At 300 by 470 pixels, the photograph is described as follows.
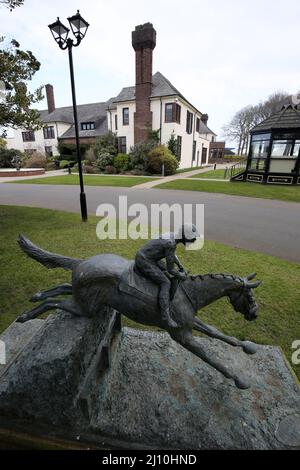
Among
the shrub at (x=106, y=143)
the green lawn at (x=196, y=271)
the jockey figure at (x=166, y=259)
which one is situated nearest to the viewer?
the jockey figure at (x=166, y=259)

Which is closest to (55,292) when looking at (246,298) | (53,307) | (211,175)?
(53,307)

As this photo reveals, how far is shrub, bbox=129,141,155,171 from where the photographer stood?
25.3 meters

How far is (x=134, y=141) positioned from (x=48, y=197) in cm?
1856

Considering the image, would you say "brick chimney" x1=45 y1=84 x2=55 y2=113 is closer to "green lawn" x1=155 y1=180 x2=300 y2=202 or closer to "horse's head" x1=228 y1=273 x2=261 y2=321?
"green lawn" x1=155 y1=180 x2=300 y2=202

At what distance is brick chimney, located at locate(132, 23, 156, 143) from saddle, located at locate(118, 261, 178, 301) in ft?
92.8

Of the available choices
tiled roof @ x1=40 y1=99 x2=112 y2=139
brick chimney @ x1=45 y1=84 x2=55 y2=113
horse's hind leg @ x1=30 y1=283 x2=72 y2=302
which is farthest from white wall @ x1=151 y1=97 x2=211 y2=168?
horse's hind leg @ x1=30 y1=283 x2=72 y2=302

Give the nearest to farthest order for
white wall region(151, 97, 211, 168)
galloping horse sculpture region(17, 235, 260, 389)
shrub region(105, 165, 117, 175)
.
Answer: galloping horse sculpture region(17, 235, 260, 389)
shrub region(105, 165, 117, 175)
white wall region(151, 97, 211, 168)

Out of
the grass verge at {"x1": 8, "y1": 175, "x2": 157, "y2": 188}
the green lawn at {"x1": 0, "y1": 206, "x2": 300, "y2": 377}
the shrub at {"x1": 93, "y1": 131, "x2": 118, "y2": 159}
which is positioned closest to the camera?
the green lawn at {"x1": 0, "y1": 206, "x2": 300, "y2": 377}

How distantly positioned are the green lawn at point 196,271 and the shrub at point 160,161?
16991 mm

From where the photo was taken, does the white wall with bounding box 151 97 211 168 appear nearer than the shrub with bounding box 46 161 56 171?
Yes

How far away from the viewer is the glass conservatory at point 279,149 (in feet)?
57.0

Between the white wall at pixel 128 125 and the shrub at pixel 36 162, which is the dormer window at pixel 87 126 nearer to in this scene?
the white wall at pixel 128 125

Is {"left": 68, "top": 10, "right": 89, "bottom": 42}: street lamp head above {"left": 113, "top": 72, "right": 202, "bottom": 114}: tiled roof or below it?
below

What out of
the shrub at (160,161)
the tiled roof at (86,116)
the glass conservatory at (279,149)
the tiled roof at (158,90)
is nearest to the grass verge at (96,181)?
the shrub at (160,161)
